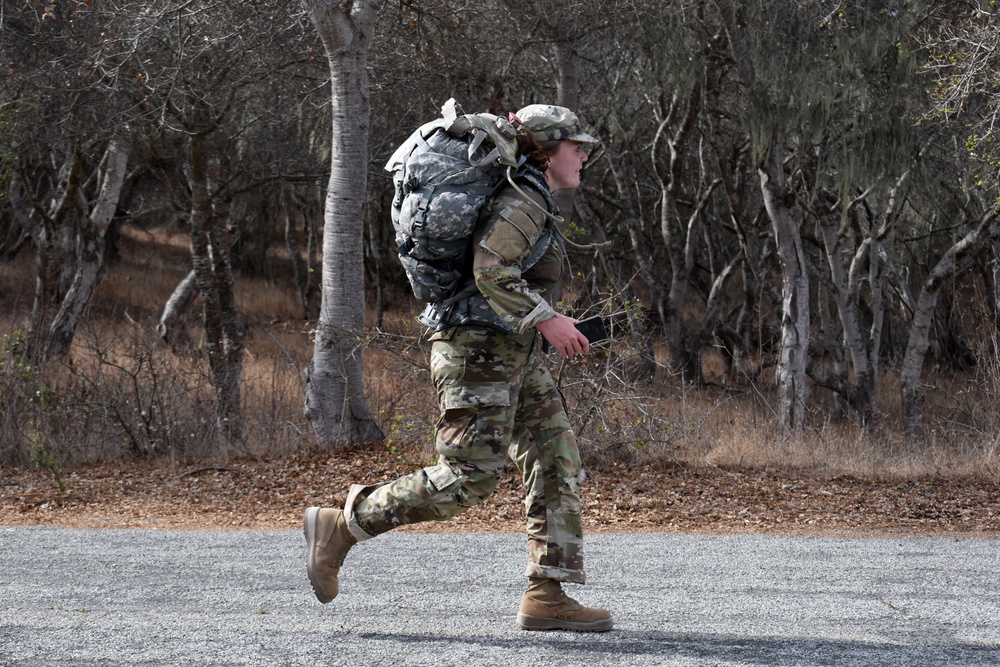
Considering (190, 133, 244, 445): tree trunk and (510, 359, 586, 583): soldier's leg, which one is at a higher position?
(190, 133, 244, 445): tree trunk

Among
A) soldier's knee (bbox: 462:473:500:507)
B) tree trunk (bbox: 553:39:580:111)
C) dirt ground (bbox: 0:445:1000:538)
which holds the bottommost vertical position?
dirt ground (bbox: 0:445:1000:538)

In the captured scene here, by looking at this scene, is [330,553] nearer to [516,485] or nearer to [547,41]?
[516,485]

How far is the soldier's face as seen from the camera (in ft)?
12.9

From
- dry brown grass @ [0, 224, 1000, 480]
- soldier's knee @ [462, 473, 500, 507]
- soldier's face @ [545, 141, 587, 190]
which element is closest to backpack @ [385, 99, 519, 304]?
soldier's face @ [545, 141, 587, 190]

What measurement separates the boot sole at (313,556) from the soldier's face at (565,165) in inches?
56.0

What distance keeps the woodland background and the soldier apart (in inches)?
157

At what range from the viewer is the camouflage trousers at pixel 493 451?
12.6ft

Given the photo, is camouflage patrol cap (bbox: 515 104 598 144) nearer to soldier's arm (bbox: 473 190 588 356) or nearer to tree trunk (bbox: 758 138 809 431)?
soldier's arm (bbox: 473 190 588 356)

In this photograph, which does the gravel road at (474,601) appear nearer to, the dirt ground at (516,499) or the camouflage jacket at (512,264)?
the dirt ground at (516,499)

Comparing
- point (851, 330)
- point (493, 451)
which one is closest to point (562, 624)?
point (493, 451)

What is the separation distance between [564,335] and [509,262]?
29 cm

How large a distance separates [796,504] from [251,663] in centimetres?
489

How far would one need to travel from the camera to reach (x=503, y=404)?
384 cm

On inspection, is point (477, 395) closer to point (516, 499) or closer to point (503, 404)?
point (503, 404)
